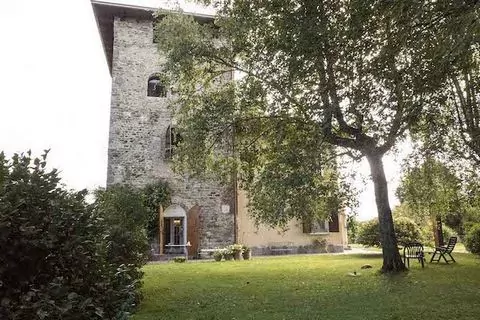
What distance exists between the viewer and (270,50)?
7836 mm

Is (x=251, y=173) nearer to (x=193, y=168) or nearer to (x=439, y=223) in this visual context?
(x=193, y=168)

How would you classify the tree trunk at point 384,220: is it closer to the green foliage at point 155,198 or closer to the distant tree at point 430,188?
→ the distant tree at point 430,188

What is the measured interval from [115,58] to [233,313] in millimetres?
16006

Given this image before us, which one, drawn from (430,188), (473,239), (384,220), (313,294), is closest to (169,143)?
(384,220)

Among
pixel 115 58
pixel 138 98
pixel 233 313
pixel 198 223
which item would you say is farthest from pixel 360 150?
pixel 115 58

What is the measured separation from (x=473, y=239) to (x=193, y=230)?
11.6 m

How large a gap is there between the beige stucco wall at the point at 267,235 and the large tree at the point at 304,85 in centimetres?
721

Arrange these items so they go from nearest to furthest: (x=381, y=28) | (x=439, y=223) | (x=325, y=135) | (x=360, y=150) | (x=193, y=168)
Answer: (x=381, y=28) → (x=325, y=135) → (x=360, y=150) → (x=193, y=168) → (x=439, y=223)

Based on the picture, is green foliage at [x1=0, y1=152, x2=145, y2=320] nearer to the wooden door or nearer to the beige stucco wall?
the wooden door

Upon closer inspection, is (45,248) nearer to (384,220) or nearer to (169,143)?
(384,220)

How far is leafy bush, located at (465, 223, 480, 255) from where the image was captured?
16750 mm

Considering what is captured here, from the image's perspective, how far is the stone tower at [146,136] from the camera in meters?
19.7

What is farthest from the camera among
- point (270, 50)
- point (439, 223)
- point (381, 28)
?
point (439, 223)

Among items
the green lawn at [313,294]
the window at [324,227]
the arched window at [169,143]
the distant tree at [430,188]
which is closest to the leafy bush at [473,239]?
the distant tree at [430,188]
